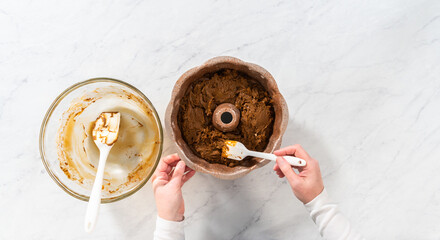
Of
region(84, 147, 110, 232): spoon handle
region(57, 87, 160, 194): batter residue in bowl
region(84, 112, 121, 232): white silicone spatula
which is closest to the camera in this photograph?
region(84, 147, 110, 232): spoon handle

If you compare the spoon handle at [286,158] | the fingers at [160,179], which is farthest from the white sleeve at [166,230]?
the spoon handle at [286,158]

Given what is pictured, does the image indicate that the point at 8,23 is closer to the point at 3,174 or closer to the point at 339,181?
the point at 3,174

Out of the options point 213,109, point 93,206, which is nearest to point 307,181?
point 213,109

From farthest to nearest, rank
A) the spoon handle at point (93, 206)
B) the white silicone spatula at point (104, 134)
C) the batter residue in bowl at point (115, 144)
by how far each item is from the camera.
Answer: the batter residue in bowl at point (115, 144) → the white silicone spatula at point (104, 134) → the spoon handle at point (93, 206)

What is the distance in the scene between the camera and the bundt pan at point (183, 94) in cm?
87

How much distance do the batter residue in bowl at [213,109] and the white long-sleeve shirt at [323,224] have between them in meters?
0.25

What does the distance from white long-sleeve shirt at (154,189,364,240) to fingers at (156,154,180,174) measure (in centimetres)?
15

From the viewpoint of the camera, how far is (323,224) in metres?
0.97

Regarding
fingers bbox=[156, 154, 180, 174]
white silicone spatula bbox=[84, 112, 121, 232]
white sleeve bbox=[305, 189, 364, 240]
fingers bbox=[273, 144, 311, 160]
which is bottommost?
white sleeve bbox=[305, 189, 364, 240]

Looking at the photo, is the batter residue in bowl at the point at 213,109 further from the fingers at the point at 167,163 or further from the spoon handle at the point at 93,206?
the spoon handle at the point at 93,206

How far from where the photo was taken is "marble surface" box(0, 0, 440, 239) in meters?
1.11

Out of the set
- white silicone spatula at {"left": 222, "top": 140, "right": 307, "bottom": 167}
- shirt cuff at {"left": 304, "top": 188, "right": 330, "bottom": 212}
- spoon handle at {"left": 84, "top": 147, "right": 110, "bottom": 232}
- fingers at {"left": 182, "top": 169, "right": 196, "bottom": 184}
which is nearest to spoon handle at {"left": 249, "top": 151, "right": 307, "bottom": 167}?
white silicone spatula at {"left": 222, "top": 140, "right": 307, "bottom": 167}

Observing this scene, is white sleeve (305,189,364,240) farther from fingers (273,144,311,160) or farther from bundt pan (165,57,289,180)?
bundt pan (165,57,289,180)

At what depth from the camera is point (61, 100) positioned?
38.7 inches
